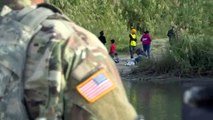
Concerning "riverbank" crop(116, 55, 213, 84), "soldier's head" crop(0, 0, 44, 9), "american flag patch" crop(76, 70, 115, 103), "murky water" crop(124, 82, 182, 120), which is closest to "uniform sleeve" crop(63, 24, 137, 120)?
"american flag patch" crop(76, 70, 115, 103)

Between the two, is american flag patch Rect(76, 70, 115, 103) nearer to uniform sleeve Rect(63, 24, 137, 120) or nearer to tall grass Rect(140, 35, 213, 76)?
uniform sleeve Rect(63, 24, 137, 120)

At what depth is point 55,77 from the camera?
97.5 inches

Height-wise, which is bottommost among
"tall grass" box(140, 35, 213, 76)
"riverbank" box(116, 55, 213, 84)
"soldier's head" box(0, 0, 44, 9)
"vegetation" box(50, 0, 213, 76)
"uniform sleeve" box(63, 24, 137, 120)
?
"vegetation" box(50, 0, 213, 76)

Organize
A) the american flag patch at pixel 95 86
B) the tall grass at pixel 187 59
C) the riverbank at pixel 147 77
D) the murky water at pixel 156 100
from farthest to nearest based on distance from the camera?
the tall grass at pixel 187 59 → the riverbank at pixel 147 77 → the murky water at pixel 156 100 → the american flag patch at pixel 95 86

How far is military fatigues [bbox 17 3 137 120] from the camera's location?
2498mm

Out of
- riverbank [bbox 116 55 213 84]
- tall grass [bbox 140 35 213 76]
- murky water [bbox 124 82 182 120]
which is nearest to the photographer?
murky water [bbox 124 82 182 120]

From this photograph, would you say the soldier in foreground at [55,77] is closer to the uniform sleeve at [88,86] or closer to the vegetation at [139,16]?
the uniform sleeve at [88,86]

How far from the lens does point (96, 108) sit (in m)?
2.52

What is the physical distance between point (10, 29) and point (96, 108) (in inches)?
17.5

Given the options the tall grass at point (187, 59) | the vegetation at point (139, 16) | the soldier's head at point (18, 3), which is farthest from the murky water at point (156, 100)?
the vegetation at point (139, 16)

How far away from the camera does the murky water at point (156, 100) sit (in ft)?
39.2

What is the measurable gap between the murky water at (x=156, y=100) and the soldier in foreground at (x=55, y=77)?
28.7 ft

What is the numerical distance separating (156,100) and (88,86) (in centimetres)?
1191

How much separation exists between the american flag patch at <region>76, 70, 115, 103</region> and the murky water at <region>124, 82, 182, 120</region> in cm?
875
